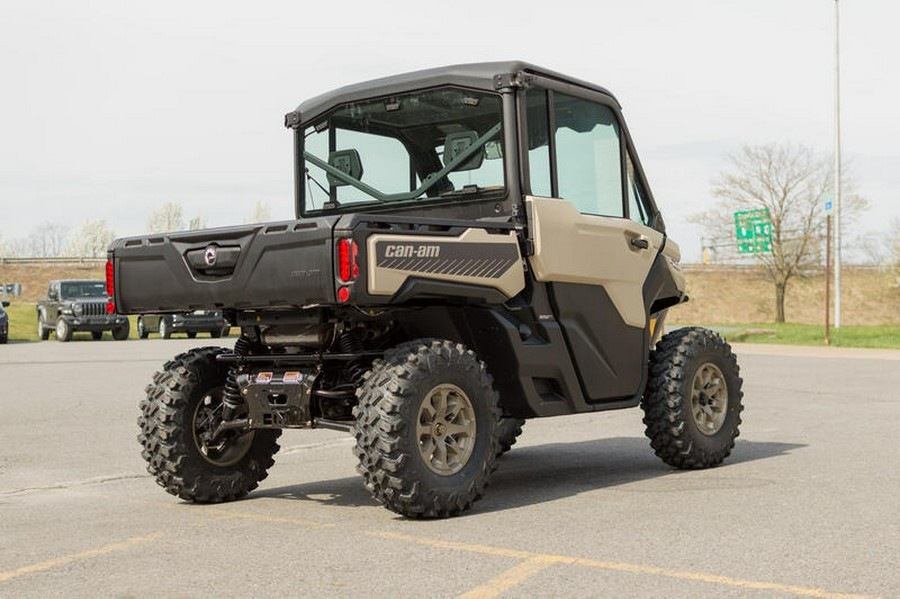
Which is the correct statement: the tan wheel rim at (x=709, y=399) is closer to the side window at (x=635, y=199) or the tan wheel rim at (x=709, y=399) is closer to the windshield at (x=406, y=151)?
the side window at (x=635, y=199)

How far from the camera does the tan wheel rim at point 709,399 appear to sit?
8445 mm

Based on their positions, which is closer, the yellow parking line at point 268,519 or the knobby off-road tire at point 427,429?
the knobby off-road tire at point 427,429

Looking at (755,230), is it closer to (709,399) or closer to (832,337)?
(832,337)

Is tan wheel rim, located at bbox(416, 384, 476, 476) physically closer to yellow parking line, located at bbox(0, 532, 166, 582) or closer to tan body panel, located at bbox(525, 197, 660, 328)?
tan body panel, located at bbox(525, 197, 660, 328)

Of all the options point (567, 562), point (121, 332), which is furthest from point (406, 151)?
Answer: point (121, 332)

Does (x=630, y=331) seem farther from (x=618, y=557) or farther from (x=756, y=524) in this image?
(x=618, y=557)

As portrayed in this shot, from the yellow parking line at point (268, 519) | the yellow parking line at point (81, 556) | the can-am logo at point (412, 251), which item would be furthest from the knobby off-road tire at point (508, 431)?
the yellow parking line at point (81, 556)

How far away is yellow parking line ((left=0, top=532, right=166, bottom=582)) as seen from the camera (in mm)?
5161

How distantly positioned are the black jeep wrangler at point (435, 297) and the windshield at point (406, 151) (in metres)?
0.01

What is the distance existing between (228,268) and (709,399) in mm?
3978

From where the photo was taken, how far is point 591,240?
302 inches

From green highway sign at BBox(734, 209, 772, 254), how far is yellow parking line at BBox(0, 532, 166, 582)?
52.3m

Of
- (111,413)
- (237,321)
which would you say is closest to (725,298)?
(111,413)

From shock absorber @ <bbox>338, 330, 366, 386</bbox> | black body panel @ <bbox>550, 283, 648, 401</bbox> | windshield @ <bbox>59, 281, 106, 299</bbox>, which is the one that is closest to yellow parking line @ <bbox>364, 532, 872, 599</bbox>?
shock absorber @ <bbox>338, 330, 366, 386</bbox>
